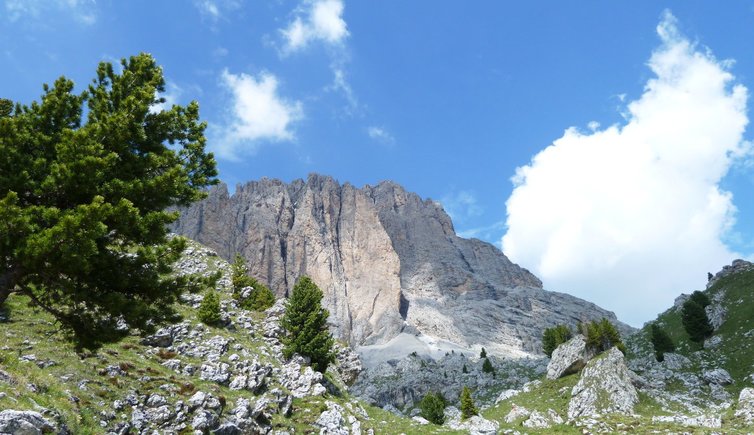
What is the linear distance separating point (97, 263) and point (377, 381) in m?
99.7

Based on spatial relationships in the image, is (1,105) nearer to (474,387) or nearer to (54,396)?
(54,396)

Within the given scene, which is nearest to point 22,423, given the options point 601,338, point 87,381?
point 87,381

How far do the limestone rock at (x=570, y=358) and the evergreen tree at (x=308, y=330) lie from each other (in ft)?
108

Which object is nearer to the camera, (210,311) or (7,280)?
(7,280)

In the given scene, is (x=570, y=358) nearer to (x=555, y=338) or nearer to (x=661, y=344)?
(x=661, y=344)

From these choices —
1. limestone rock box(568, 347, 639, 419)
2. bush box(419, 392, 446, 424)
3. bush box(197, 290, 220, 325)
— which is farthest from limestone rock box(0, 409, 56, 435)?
bush box(419, 392, 446, 424)

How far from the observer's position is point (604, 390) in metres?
45.8

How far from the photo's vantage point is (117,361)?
25.1m

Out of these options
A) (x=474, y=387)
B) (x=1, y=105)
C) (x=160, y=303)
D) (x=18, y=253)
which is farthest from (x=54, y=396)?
(x=474, y=387)

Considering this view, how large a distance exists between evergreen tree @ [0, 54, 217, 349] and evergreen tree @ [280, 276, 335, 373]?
24.8 metres

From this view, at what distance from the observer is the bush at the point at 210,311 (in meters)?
39.9

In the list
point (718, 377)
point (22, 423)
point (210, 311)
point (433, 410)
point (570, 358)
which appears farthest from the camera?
point (433, 410)

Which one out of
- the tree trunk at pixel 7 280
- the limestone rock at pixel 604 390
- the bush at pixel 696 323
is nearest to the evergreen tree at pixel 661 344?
the bush at pixel 696 323

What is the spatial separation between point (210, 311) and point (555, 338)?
218 feet
